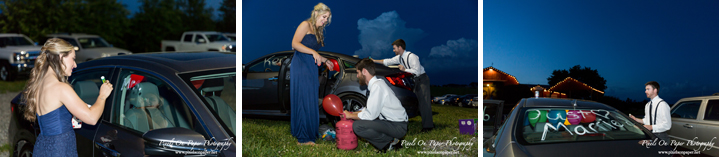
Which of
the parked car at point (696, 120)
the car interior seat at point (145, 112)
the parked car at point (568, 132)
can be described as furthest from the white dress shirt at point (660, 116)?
the car interior seat at point (145, 112)

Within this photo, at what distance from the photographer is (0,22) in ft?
64.1

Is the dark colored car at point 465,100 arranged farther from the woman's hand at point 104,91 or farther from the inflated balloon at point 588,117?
the woman's hand at point 104,91

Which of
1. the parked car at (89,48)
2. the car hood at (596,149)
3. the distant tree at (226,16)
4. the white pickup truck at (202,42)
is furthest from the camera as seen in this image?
the distant tree at (226,16)

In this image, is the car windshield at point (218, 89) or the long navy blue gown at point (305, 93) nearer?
the car windshield at point (218, 89)

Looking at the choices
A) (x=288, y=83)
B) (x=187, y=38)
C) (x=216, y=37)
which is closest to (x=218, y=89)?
(x=288, y=83)

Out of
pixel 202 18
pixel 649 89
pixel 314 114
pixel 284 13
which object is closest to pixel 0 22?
pixel 202 18

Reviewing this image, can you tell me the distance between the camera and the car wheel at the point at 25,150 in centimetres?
315

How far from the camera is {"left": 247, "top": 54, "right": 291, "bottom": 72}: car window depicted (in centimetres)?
494

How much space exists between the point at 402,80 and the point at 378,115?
1180 mm

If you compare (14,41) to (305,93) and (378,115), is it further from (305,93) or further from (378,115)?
(378,115)

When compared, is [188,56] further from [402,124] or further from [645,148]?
[645,148]

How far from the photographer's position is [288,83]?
4773mm

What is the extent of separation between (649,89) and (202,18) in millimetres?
26014

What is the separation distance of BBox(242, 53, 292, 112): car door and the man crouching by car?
1510 mm
